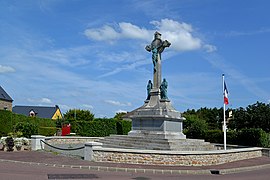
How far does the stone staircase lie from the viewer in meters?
16.6

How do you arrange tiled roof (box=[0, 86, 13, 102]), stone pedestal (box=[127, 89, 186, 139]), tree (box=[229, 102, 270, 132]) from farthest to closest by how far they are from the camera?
tiled roof (box=[0, 86, 13, 102]) < tree (box=[229, 102, 270, 132]) < stone pedestal (box=[127, 89, 186, 139])

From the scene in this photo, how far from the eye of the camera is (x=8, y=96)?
54156 mm

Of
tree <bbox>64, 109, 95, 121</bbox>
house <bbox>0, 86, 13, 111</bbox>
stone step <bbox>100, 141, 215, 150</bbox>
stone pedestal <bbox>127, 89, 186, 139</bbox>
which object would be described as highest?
house <bbox>0, 86, 13, 111</bbox>

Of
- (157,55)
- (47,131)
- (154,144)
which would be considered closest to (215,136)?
(157,55)

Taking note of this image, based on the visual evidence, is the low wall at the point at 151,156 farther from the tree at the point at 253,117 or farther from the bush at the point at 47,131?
the tree at the point at 253,117

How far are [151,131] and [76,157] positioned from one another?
575cm

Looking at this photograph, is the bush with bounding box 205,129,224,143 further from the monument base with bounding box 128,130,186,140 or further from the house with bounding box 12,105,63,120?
the house with bounding box 12,105,63,120

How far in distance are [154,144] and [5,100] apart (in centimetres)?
4198

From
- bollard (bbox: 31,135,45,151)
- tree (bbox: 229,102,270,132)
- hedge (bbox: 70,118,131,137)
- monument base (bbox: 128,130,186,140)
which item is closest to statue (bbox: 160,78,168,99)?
monument base (bbox: 128,130,186,140)

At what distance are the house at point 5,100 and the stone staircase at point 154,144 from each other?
36.9m

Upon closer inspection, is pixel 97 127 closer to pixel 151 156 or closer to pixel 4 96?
pixel 151 156

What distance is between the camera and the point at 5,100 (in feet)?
172

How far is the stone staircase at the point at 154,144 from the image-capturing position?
16.6 metres

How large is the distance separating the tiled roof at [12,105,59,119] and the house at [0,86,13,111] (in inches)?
849
